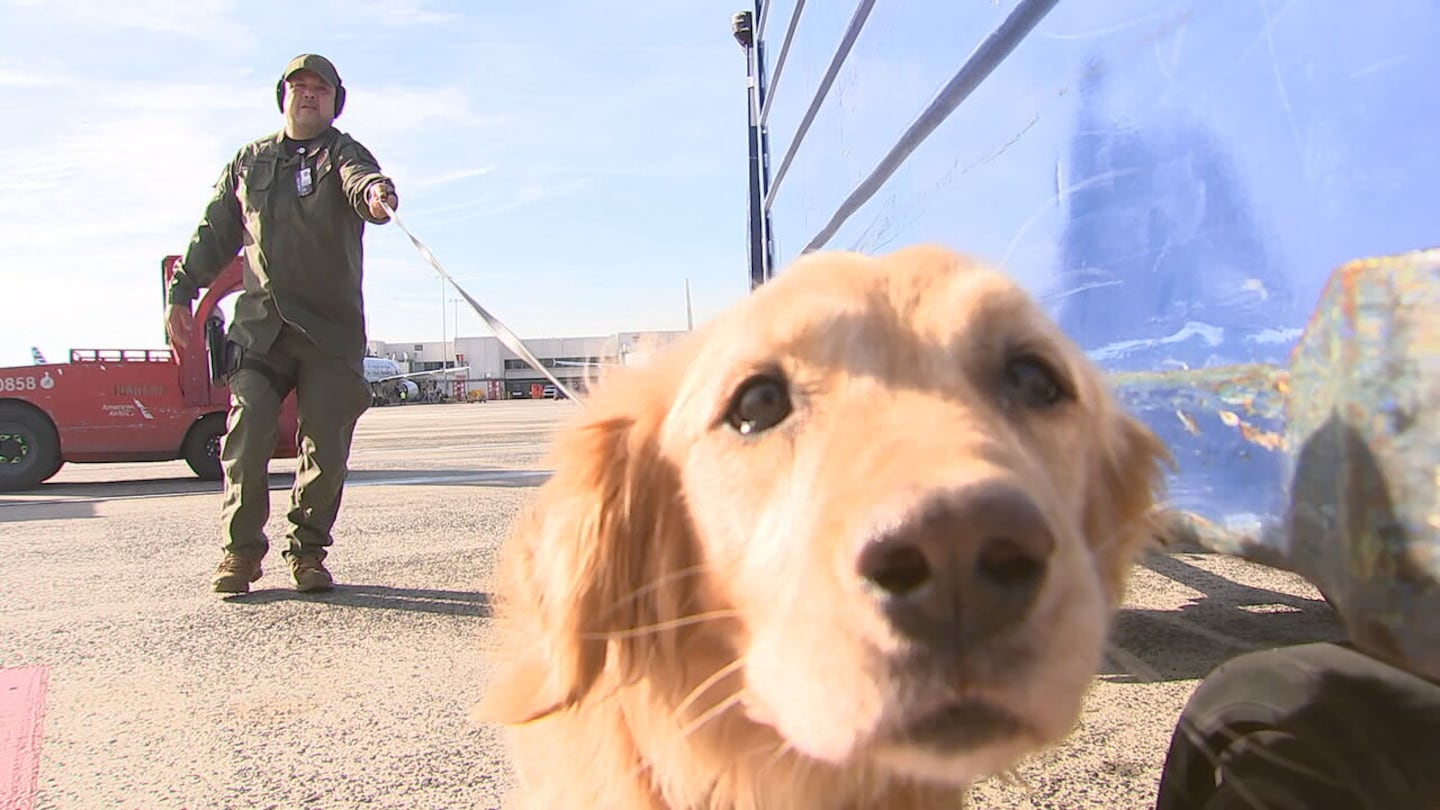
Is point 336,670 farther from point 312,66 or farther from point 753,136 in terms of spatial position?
point 753,136

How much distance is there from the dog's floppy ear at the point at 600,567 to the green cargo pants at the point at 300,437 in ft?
8.98

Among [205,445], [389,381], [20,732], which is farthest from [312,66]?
[389,381]

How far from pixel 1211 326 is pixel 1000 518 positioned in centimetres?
63

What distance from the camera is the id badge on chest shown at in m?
4.22

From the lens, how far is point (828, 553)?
1188mm

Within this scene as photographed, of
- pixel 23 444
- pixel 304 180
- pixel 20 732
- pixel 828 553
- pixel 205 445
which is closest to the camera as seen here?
pixel 828 553

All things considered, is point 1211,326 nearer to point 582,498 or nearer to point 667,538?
point 667,538

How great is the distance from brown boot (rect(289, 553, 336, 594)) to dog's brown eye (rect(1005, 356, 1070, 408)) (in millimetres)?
3648

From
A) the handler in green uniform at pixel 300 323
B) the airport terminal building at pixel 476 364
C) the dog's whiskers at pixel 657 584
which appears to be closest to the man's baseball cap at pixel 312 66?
the handler in green uniform at pixel 300 323

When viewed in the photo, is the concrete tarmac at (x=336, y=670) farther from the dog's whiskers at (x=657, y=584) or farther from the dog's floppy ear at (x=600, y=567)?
the dog's whiskers at (x=657, y=584)

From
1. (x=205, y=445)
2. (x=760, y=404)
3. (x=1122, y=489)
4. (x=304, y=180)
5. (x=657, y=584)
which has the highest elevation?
(x=304, y=180)

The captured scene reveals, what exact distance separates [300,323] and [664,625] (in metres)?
3.21

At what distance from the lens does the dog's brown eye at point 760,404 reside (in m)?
1.56

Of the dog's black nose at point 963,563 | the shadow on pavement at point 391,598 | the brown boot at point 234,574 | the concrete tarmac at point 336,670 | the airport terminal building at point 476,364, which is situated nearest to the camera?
the dog's black nose at point 963,563
